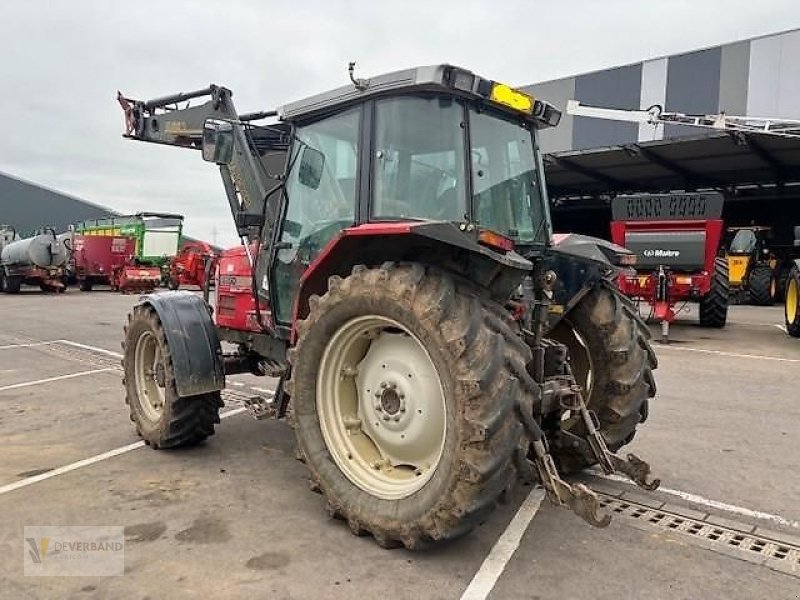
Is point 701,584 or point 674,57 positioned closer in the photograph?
point 701,584

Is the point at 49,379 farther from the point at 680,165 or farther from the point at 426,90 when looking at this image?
the point at 680,165

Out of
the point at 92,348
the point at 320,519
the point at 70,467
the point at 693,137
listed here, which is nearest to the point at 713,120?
the point at 693,137

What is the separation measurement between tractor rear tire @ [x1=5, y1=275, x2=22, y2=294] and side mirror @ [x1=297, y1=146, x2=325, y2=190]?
23202mm

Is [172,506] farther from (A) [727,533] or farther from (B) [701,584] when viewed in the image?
(A) [727,533]

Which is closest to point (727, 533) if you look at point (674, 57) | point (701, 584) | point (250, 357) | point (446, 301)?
point (701, 584)

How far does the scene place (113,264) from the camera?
23.7 metres

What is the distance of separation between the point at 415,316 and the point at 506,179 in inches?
51.7

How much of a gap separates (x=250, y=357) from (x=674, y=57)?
71.5 ft

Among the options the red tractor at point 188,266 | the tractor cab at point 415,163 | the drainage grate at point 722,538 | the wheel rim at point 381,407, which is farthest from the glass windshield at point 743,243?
the wheel rim at point 381,407

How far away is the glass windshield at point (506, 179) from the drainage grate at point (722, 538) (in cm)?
171

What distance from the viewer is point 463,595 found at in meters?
2.80

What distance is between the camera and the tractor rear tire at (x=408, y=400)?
9.53 feet

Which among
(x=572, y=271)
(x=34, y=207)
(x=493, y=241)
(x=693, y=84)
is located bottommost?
(x=572, y=271)

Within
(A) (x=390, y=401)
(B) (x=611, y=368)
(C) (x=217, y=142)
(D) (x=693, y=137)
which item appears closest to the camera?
(A) (x=390, y=401)
